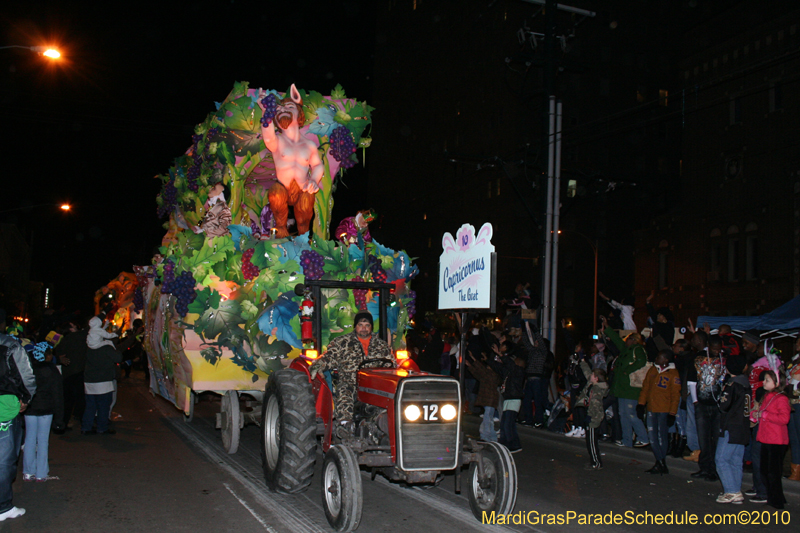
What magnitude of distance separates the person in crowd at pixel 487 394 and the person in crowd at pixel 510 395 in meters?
0.11

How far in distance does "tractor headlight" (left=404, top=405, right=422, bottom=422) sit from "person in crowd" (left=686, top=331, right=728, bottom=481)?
413 cm

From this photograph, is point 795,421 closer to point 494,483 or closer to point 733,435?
point 733,435

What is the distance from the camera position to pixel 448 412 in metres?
6.32

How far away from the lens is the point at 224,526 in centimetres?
623

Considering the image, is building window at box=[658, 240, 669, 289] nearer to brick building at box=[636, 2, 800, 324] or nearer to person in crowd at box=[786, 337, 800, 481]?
brick building at box=[636, 2, 800, 324]

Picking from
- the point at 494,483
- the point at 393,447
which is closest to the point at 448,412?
the point at 393,447

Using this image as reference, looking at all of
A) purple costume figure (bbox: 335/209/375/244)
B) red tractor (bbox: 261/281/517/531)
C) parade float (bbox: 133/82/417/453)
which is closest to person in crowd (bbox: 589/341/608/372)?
parade float (bbox: 133/82/417/453)

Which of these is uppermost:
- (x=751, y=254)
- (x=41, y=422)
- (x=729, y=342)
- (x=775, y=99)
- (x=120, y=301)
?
(x=775, y=99)

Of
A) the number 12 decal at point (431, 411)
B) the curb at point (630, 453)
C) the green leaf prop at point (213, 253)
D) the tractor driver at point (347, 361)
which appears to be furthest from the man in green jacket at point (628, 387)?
the green leaf prop at point (213, 253)

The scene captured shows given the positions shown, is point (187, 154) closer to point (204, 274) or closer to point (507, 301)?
point (204, 274)

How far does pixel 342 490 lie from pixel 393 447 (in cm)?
64

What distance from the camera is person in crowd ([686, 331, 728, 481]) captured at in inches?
329

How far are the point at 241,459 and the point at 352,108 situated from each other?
18.2ft

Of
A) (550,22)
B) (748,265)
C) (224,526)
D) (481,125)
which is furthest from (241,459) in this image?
(481,125)
